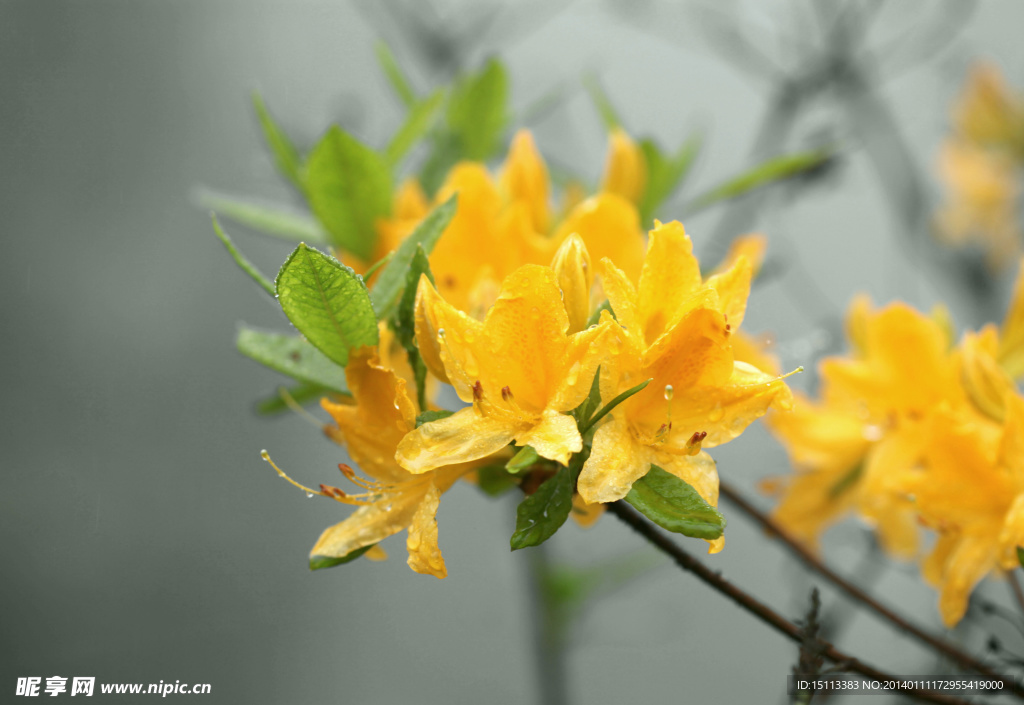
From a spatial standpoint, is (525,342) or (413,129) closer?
(525,342)

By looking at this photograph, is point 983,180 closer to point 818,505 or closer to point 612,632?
point 818,505

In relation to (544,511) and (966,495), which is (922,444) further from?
(544,511)

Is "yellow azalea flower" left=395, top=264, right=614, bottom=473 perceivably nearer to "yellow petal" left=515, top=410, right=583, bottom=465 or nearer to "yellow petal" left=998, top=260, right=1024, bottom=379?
"yellow petal" left=515, top=410, right=583, bottom=465

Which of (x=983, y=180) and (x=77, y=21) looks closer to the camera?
(x=983, y=180)

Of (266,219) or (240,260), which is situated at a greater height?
(266,219)

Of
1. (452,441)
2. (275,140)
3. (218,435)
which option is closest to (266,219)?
(275,140)

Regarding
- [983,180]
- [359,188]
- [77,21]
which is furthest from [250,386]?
[983,180]

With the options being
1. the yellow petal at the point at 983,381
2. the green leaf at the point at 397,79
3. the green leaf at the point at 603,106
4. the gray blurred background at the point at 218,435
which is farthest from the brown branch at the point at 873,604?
the gray blurred background at the point at 218,435

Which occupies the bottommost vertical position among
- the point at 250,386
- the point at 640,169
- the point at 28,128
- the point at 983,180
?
the point at 640,169
